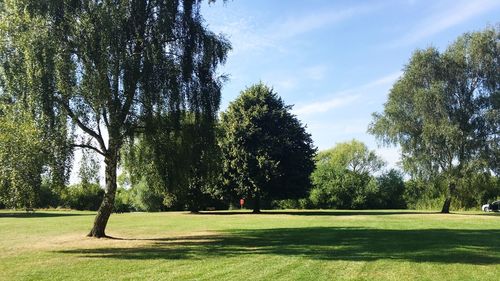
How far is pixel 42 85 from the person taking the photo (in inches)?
637

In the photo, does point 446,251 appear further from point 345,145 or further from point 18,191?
point 345,145

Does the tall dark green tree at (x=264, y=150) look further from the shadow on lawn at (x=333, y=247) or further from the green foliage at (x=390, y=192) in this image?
the green foliage at (x=390, y=192)

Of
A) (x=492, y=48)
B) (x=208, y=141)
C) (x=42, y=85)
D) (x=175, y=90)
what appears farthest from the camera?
(x=492, y=48)

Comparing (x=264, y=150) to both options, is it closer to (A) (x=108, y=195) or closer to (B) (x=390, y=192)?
(A) (x=108, y=195)

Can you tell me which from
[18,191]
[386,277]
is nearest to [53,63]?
[18,191]

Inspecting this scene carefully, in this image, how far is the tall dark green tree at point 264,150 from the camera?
43438 mm

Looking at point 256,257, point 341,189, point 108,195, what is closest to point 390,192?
point 341,189

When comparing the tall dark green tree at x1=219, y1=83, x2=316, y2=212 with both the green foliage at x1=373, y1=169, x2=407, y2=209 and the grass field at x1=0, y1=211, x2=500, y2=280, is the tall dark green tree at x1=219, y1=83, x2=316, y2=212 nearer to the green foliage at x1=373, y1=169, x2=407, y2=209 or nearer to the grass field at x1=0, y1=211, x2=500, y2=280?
the grass field at x1=0, y1=211, x2=500, y2=280

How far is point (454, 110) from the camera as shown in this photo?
143 feet

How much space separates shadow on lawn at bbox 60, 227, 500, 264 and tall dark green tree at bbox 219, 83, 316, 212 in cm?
2214

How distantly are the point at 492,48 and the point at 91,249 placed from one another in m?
40.2

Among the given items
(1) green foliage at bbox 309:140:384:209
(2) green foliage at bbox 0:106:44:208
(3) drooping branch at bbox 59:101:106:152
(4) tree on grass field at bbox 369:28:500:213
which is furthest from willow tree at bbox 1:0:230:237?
(1) green foliage at bbox 309:140:384:209

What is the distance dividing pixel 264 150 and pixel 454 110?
57.7 feet

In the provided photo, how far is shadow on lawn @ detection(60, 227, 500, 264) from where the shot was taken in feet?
45.8
